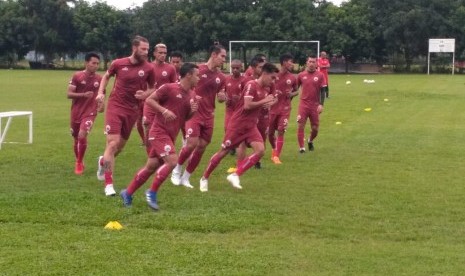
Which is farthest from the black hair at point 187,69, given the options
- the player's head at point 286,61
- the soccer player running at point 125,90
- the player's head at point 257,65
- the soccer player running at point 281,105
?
the soccer player running at point 281,105

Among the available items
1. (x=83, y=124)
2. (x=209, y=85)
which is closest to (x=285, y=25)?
(x=83, y=124)

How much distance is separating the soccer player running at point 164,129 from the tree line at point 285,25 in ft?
189

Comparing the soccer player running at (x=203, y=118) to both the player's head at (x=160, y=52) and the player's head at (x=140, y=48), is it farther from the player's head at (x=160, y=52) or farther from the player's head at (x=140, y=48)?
the player's head at (x=140, y=48)

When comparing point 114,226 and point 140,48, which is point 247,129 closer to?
point 140,48

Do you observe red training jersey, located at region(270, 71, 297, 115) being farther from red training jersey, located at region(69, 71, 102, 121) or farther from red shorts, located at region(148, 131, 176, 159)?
red shorts, located at region(148, 131, 176, 159)

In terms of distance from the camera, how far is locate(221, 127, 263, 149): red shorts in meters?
10.6

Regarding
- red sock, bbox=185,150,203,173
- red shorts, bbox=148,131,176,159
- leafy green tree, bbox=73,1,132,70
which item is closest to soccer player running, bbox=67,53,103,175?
red sock, bbox=185,150,203,173

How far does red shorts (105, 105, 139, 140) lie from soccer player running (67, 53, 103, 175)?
1.62 m

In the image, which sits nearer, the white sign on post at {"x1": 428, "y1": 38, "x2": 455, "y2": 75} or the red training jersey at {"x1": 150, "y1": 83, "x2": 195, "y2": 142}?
the red training jersey at {"x1": 150, "y1": 83, "x2": 195, "y2": 142}

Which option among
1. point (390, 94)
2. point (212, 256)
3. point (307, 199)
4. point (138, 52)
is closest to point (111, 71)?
point (138, 52)

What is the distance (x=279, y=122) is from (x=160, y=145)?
532 cm

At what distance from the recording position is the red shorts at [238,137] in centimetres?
1064

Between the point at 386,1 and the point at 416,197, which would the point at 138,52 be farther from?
the point at 386,1

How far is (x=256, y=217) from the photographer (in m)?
8.59
